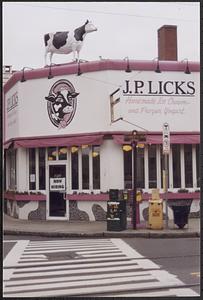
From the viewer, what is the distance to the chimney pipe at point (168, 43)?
75.2ft

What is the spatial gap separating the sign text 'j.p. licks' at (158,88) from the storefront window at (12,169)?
598cm

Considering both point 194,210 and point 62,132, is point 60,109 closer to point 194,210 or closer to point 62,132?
point 62,132

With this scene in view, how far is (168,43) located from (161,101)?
14.6 ft

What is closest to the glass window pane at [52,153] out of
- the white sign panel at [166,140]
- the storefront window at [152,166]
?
the storefront window at [152,166]

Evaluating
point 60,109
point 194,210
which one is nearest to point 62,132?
point 60,109

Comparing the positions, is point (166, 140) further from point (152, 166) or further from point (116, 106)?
point (116, 106)

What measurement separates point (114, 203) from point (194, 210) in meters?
4.86

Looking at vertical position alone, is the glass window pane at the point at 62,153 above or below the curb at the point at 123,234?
above

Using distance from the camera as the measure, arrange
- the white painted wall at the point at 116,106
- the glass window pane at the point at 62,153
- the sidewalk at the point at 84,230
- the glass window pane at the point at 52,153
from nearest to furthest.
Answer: the sidewalk at the point at 84,230
the white painted wall at the point at 116,106
the glass window pane at the point at 62,153
the glass window pane at the point at 52,153

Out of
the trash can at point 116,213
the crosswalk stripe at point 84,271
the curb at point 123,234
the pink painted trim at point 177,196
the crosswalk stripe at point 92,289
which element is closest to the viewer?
the crosswalk stripe at point 92,289

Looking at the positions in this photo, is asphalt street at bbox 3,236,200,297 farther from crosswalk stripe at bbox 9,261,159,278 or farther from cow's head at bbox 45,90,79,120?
cow's head at bbox 45,90,79,120

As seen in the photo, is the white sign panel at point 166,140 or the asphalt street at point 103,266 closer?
the asphalt street at point 103,266

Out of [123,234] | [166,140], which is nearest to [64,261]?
[123,234]

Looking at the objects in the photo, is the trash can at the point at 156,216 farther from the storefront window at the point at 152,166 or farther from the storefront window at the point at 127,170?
the storefront window at the point at 152,166
